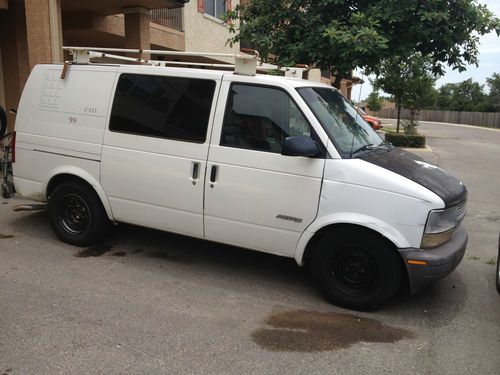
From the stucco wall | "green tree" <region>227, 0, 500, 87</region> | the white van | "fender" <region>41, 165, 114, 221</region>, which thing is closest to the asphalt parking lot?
the white van

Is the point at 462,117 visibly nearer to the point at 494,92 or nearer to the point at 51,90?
the point at 494,92

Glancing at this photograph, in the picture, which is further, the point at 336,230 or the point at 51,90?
the point at 51,90

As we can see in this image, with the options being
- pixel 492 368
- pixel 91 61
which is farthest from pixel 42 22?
pixel 492 368

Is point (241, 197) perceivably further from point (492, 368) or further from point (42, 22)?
point (42, 22)

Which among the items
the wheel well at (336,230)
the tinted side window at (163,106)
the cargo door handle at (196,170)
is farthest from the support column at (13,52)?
the wheel well at (336,230)

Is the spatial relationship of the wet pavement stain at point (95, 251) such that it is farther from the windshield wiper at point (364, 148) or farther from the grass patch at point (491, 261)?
the grass patch at point (491, 261)

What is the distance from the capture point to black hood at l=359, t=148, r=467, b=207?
4145 millimetres

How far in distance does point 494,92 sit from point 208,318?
259 feet

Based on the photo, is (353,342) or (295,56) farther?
(295,56)

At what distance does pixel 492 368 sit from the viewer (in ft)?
11.4

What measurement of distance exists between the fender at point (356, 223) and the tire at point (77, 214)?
2.40m

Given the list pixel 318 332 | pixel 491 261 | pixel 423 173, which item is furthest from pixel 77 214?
pixel 491 261

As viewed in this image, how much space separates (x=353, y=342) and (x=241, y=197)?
1.62 m

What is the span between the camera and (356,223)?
13.5ft
